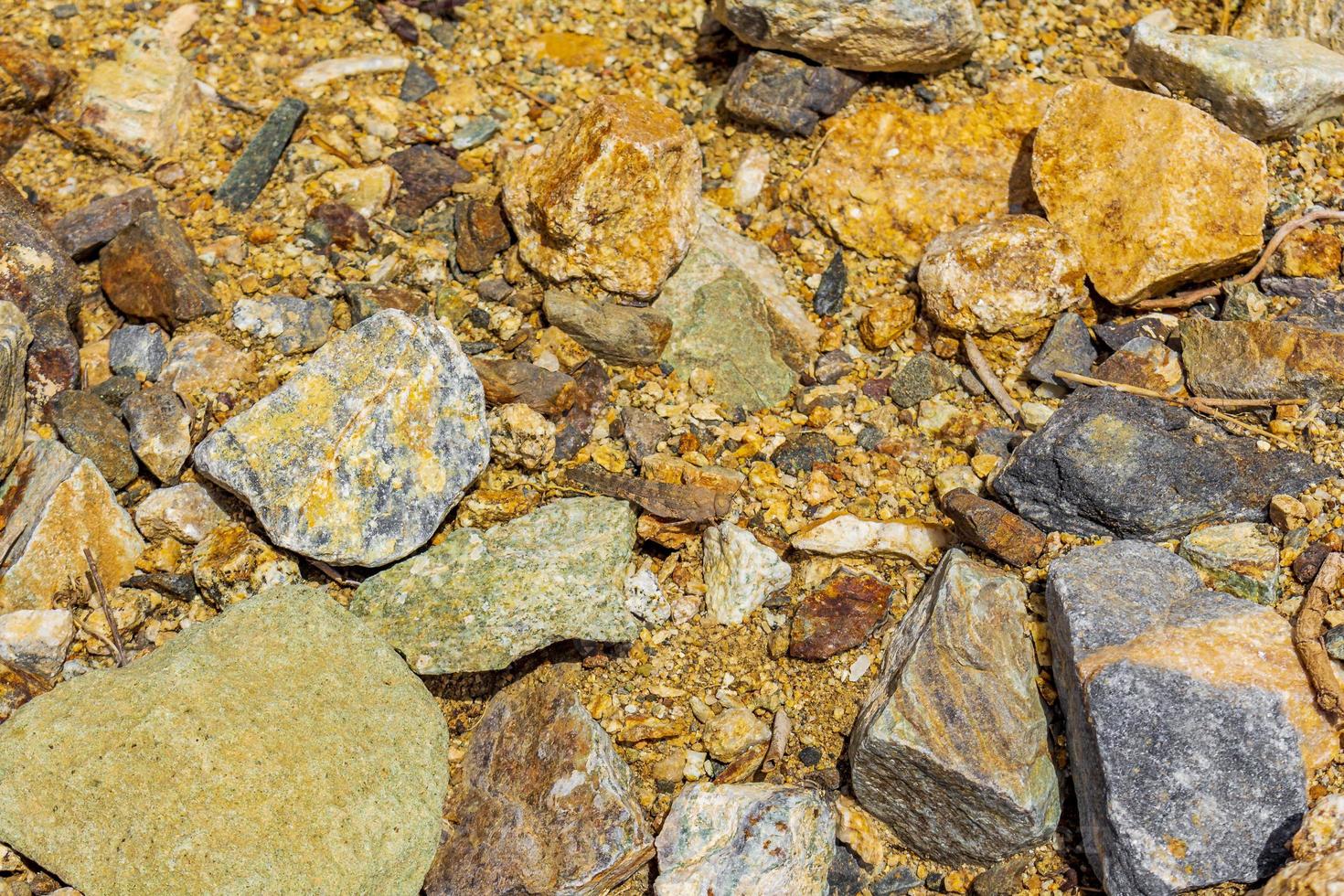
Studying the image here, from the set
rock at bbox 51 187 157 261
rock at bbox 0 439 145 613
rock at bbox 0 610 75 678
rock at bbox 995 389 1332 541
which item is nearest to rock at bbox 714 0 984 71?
rock at bbox 995 389 1332 541

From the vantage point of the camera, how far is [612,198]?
3.47m

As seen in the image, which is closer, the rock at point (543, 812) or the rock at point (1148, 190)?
the rock at point (543, 812)

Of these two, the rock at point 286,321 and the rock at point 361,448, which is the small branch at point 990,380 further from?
the rock at point 286,321

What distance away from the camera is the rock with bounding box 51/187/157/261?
12.0 ft

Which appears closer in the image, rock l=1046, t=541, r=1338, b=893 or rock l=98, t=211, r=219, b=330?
rock l=1046, t=541, r=1338, b=893

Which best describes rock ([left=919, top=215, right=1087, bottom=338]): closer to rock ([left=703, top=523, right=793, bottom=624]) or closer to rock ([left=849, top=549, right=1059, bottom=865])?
rock ([left=849, top=549, right=1059, bottom=865])

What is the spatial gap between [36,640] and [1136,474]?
10.1 feet

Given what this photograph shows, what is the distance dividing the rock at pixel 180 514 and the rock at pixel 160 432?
0.25 feet

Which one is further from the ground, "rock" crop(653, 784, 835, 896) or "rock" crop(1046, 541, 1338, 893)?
"rock" crop(1046, 541, 1338, 893)

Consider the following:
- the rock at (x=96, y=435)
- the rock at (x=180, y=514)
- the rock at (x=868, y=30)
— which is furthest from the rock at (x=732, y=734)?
the rock at (x=868, y=30)

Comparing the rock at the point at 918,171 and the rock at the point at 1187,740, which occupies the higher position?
the rock at the point at 918,171

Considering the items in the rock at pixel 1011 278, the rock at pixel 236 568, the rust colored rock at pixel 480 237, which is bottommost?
the rock at pixel 236 568

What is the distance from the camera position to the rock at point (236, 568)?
10.2 ft

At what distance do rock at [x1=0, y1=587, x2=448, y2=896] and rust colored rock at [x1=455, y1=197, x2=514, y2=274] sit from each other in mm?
1391
